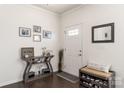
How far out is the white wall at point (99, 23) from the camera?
7.30 feet

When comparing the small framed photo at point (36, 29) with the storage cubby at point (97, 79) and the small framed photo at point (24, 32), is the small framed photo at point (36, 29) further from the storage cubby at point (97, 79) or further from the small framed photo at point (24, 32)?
the storage cubby at point (97, 79)

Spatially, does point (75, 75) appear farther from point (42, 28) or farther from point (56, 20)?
point (56, 20)

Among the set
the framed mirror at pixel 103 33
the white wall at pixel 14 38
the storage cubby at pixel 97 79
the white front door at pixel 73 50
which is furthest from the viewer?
the white front door at pixel 73 50

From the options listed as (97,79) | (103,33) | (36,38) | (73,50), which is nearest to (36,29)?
(36,38)

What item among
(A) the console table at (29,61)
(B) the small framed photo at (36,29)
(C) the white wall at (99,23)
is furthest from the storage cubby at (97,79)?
(B) the small framed photo at (36,29)

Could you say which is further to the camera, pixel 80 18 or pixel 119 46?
pixel 80 18

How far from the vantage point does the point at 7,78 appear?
2713mm

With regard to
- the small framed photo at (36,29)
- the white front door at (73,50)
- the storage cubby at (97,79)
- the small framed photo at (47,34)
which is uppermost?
the small framed photo at (36,29)

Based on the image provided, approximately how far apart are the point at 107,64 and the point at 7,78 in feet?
9.68

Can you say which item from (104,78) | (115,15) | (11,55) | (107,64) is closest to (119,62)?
A: (107,64)

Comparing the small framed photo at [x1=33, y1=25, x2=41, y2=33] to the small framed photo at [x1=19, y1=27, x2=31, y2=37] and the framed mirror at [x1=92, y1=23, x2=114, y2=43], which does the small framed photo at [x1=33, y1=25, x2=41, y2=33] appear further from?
the framed mirror at [x1=92, y1=23, x2=114, y2=43]

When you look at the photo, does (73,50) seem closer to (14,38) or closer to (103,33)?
(103,33)

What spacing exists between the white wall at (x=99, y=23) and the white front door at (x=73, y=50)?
207mm

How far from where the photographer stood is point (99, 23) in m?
2.63
